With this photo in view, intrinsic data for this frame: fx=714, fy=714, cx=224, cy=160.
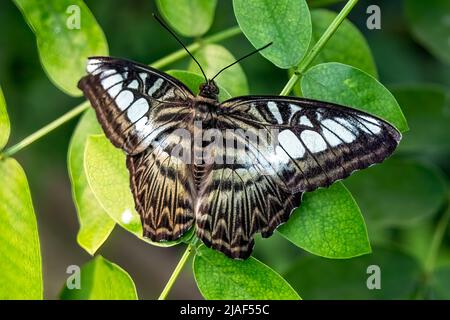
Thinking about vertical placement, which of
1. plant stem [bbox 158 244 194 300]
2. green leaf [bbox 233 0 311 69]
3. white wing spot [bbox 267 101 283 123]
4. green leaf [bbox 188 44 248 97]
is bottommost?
plant stem [bbox 158 244 194 300]

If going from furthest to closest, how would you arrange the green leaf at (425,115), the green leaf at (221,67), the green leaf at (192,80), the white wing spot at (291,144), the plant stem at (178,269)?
the green leaf at (425,115), the green leaf at (221,67), the green leaf at (192,80), the white wing spot at (291,144), the plant stem at (178,269)

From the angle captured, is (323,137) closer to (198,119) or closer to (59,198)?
(198,119)

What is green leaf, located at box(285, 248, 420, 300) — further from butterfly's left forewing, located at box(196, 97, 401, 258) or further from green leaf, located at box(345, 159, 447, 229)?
butterfly's left forewing, located at box(196, 97, 401, 258)

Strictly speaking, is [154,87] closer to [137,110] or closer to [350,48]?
[137,110]

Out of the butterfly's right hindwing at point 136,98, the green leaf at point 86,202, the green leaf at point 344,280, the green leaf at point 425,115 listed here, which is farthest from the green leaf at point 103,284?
the green leaf at point 425,115

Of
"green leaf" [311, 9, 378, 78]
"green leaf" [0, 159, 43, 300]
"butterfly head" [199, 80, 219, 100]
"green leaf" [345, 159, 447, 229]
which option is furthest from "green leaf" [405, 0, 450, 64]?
"green leaf" [0, 159, 43, 300]

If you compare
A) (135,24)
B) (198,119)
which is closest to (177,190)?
(198,119)

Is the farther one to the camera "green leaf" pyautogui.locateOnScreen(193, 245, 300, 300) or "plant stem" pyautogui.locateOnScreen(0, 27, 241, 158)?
"plant stem" pyautogui.locateOnScreen(0, 27, 241, 158)

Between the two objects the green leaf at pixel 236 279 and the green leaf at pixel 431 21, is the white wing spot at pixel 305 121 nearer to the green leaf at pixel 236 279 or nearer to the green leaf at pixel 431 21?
the green leaf at pixel 236 279
